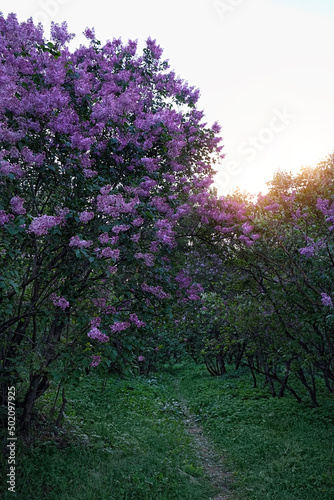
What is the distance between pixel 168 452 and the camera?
823cm

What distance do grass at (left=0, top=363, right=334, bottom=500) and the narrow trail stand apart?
6.5 inches

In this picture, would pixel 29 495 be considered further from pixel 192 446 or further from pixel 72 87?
pixel 72 87

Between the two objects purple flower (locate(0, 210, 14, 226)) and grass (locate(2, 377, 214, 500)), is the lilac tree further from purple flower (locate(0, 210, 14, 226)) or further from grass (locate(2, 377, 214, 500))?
grass (locate(2, 377, 214, 500))

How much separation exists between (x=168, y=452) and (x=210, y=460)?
3.89 ft

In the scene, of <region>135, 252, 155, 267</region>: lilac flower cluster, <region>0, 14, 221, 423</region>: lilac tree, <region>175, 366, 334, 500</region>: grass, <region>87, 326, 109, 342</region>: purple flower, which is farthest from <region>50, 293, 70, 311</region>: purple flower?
<region>175, 366, 334, 500</region>: grass

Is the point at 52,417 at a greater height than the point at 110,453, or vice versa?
the point at 52,417

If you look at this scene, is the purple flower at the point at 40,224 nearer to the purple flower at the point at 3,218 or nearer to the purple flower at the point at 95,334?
the purple flower at the point at 3,218

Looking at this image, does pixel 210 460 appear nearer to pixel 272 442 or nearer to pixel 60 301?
pixel 272 442

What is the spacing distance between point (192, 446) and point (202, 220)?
5971 millimetres

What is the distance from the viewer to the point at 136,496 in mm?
5957

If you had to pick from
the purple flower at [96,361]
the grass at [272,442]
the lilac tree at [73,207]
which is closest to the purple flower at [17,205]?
the lilac tree at [73,207]

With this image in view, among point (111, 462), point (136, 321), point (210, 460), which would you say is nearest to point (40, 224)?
point (136, 321)

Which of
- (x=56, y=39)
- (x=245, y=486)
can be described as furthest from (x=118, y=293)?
(x=56, y=39)

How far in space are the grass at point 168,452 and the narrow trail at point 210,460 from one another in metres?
0.16
